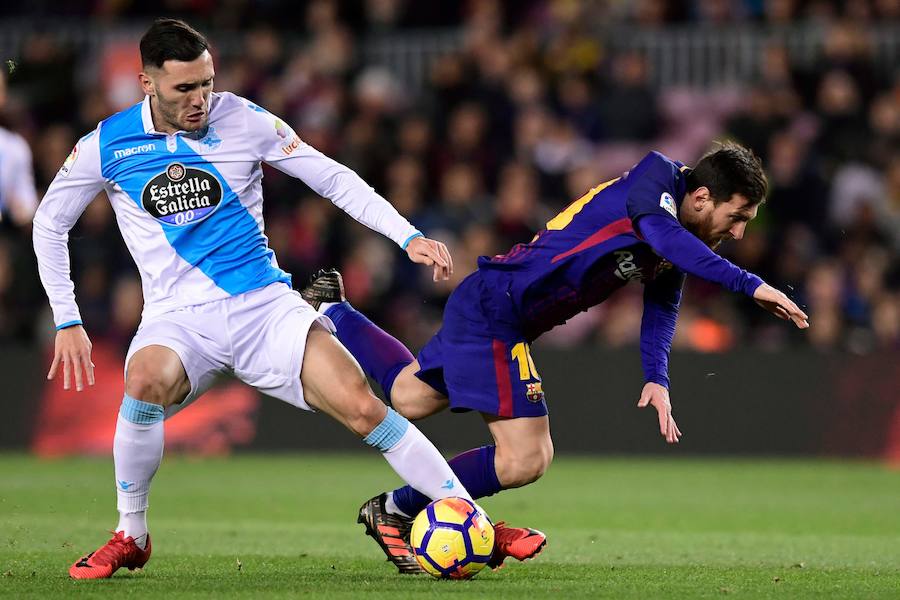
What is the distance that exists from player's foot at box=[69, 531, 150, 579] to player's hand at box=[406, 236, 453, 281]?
163 cm

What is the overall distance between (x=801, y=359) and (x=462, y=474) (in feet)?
22.5

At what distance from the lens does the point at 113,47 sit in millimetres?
15992

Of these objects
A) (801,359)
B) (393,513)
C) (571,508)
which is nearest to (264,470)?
(571,508)

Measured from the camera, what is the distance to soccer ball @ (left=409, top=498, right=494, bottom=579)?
5.93 metres

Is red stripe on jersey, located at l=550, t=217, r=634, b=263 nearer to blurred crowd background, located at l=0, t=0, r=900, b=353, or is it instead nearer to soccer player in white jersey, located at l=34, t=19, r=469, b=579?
soccer player in white jersey, located at l=34, t=19, r=469, b=579

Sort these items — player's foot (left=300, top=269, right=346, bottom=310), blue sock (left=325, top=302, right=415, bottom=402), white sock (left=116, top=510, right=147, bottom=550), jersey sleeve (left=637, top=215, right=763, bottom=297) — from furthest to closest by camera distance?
1. player's foot (left=300, top=269, right=346, bottom=310)
2. blue sock (left=325, top=302, right=415, bottom=402)
3. white sock (left=116, top=510, right=147, bottom=550)
4. jersey sleeve (left=637, top=215, right=763, bottom=297)

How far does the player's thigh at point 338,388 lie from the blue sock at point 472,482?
24.2 inches

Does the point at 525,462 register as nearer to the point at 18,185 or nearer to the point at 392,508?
the point at 392,508

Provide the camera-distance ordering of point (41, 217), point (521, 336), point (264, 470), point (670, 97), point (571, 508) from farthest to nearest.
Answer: point (670, 97) < point (264, 470) < point (571, 508) < point (521, 336) < point (41, 217)

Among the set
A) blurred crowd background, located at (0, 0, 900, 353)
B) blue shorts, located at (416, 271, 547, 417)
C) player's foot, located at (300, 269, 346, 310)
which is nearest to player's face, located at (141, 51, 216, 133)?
player's foot, located at (300, 269, 346, 310)

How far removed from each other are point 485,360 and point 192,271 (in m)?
1.30

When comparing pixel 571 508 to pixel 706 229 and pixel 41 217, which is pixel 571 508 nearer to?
pixel 706 229

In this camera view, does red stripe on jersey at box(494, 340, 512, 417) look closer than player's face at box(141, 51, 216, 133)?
No

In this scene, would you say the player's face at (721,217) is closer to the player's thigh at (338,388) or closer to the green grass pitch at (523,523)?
the green grass pitch at (523,523)
